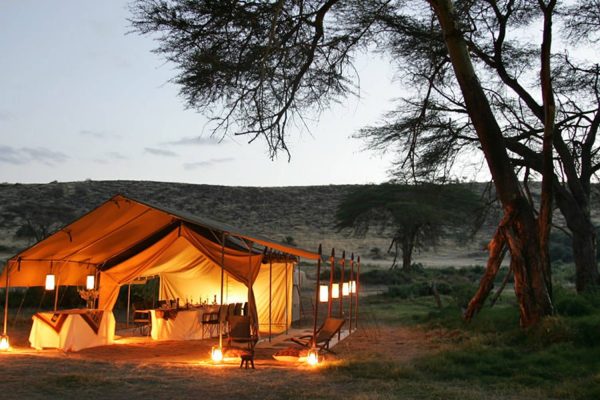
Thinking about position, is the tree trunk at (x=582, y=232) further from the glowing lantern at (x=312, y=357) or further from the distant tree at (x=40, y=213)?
the distant tree at (x=40, y=213)

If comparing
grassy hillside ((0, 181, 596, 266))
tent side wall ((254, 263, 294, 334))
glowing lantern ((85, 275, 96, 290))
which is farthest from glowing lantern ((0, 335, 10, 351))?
grassy hillside ((0, 181, 596, 266))

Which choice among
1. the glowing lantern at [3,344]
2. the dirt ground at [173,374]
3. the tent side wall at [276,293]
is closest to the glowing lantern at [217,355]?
the dirt ground at [173,374]

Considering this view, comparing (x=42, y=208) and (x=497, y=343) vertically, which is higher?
(x=42, y=208)

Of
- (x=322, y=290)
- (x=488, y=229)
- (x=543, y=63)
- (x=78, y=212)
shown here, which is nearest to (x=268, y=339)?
(x=322, y=290)

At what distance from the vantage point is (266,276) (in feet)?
51.8

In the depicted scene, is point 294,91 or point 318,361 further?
point 294,91

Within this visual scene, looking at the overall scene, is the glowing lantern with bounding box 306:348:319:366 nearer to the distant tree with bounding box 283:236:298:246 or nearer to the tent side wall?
the tent side wall

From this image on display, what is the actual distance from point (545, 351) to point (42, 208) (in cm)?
3992

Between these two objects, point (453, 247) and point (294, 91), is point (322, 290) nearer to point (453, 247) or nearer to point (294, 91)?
point (294, 91)

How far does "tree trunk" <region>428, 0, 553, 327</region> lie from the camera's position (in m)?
10.5

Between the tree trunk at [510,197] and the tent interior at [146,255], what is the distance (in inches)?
126

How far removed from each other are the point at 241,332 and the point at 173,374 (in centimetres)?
176

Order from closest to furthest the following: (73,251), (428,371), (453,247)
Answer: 1. (428,371)
2. (73,251)
3. (453,247)

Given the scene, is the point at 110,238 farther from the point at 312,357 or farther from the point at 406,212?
the point at 406,212
